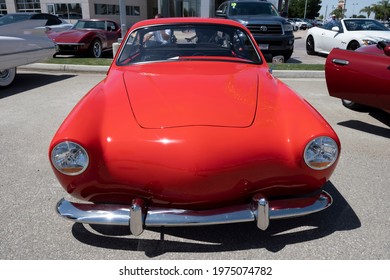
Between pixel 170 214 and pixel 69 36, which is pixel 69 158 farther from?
pixel 69 36

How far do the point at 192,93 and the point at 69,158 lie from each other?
0.98 m

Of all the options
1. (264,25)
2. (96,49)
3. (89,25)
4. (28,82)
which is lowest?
(28,82)

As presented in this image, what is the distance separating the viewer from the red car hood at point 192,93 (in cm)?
211

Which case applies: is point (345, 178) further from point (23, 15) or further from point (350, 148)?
point (23, 15)

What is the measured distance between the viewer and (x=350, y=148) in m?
3.79

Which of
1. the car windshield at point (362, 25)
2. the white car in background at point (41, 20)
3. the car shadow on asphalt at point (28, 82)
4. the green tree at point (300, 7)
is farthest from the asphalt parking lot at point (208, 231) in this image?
the green tree at point (300, 7)

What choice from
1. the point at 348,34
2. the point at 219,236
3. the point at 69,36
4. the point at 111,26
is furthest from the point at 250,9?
the point at 219,236

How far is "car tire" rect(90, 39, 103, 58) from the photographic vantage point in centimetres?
1041

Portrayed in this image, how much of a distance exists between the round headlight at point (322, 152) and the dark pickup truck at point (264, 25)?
7.05 metres

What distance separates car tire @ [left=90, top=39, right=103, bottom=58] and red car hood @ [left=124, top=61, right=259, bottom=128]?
315 inches

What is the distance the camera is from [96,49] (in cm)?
1070

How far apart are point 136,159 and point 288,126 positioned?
38.4 inches

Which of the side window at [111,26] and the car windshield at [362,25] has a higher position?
the car windshield at [362,25]

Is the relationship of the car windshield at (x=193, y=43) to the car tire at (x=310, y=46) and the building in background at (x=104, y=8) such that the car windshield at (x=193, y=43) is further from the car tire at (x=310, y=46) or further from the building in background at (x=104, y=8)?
the building in background at (x=104, y=8)
